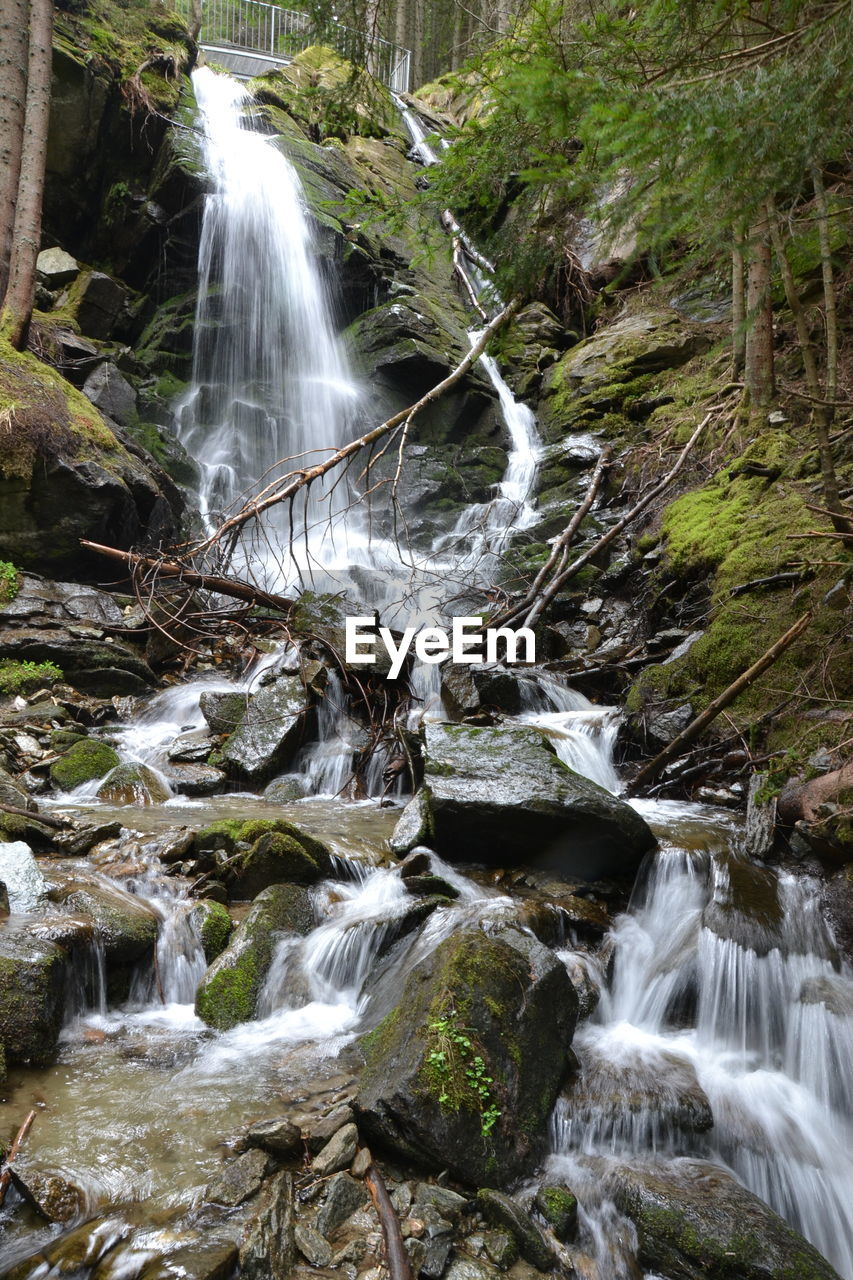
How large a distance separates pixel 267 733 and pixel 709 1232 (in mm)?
5557

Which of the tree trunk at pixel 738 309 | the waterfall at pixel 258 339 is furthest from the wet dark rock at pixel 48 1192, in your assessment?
the waterfall at pixel 258 339

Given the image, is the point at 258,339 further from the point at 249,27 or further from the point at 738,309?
the point at 249,27

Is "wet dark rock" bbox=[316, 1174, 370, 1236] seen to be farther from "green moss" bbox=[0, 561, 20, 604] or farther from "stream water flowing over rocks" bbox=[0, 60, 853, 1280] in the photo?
"green moss" bbox=[0, 561, 20, 604]

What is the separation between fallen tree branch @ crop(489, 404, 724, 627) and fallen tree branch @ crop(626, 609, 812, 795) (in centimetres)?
297

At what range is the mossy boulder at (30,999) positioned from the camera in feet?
10.0

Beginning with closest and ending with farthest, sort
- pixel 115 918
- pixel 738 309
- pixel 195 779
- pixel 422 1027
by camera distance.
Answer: pixel 422 1027, pixel 115 918, pixel 195 779, pixel 738 309

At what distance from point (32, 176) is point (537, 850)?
11.4 meters

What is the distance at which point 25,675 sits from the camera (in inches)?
308

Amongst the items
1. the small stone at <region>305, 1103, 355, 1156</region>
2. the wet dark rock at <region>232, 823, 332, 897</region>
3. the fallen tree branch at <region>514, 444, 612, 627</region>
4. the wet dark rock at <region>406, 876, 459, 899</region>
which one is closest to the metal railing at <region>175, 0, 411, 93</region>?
the fallen tree branch at <region>514, 444, 612, 627</region>

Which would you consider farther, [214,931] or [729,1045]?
[214,931]

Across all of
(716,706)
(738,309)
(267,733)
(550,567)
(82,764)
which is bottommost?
(82,764)

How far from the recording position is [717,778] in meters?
5.93

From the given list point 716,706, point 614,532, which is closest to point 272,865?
point 716,706

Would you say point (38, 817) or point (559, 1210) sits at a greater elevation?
point (38, 817)
